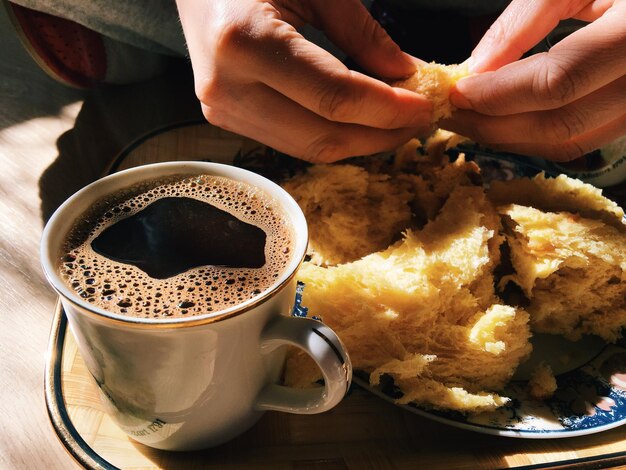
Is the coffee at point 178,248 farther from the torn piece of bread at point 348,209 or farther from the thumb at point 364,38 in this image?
the thumb at point 364,38

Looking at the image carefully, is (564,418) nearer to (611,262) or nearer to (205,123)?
(611,262)

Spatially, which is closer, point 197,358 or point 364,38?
point 197,358

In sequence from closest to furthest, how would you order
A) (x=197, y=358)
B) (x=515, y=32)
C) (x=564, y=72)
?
(x=197, y=358)
(x=564, y=72)
(x=515, y=32)

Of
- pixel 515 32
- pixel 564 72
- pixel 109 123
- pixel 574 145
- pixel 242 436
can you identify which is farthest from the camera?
pixel 109 123

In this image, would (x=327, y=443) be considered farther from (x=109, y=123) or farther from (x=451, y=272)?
(x=109, y=123)

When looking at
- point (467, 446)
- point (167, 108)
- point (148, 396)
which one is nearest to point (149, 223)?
point (148, 396)

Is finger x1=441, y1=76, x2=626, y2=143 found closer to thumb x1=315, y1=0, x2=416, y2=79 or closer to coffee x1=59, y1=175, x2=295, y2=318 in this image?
thumb x1=315, y1=0, x2=416, y2=79

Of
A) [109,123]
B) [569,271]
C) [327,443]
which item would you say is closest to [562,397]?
[569,271]
